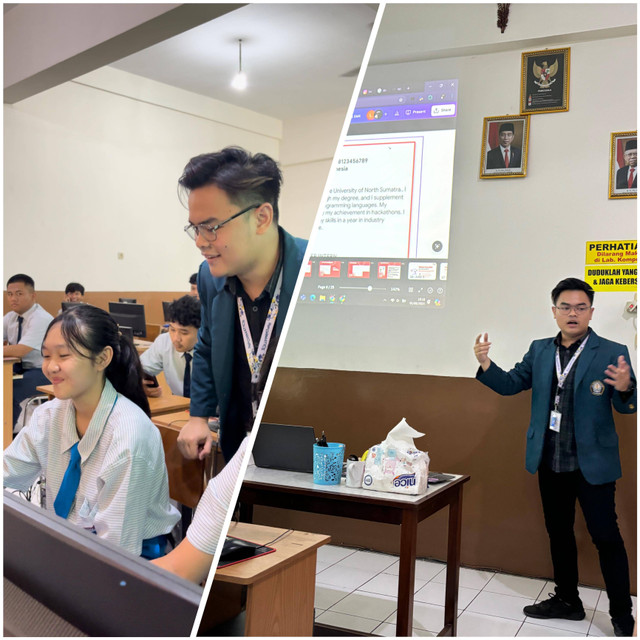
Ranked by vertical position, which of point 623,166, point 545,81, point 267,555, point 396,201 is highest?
point 545,81

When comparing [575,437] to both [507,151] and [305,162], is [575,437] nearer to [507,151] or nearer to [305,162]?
[507,151]

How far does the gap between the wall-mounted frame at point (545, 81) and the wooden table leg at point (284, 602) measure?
1.82 meters

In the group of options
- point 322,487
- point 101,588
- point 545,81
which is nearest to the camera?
point 101,588

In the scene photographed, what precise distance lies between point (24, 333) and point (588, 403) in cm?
174

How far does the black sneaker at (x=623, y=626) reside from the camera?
1959 millimetres

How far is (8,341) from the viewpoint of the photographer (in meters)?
1.01

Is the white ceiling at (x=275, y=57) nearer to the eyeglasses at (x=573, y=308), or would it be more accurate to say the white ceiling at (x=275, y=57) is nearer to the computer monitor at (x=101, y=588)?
the computer monitor at (x=101, y=588)

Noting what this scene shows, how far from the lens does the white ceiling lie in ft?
2.86

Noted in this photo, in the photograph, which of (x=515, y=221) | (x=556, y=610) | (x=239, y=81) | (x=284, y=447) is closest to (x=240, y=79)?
(x=239, y=81)

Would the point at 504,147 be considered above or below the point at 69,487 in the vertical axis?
above

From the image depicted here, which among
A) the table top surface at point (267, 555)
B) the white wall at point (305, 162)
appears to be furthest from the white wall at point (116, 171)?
the table top surface at point (267, 555)

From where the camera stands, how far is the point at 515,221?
2529 millimetres

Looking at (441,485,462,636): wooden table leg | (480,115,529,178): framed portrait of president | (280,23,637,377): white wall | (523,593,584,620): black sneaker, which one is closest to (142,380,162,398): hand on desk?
(441,485,462,636): wooden table leg

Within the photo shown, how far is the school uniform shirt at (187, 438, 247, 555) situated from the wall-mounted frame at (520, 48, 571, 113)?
7.22ft
